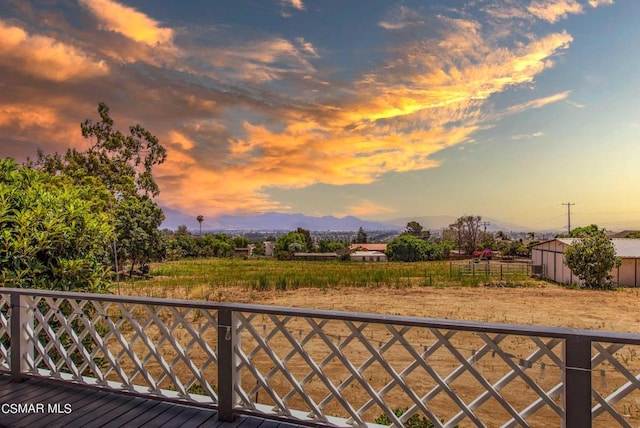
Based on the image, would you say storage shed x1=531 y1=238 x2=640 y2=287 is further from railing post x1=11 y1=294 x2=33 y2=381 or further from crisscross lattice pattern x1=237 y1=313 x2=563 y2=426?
railing post x1=11 y1=294 x2=33 y2=381

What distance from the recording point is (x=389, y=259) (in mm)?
36156

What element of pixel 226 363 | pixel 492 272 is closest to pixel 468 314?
pixel 226 363

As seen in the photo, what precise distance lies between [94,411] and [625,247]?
71.6 feet

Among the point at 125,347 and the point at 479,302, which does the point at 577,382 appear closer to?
the point at 125,347

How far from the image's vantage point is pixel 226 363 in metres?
2.12

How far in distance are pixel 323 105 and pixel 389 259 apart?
2267cm

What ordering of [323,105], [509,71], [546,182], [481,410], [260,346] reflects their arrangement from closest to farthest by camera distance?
1. [260,346]
2. [481,410]
3. [323,105]
4. [509,71]
5. [546,182]

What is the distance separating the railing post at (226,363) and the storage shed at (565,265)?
18239 millimetres

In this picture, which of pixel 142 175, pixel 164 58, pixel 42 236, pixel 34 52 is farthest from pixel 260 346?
pixel 142 175

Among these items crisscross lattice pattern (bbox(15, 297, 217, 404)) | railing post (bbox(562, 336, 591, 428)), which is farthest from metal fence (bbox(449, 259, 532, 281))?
crisscross lattice pattern (bbox(15, 297, 217, 404))

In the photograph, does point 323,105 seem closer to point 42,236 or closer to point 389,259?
point 42,236

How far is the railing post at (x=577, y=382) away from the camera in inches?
61.6

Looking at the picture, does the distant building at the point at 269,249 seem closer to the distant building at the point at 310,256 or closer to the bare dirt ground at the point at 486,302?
the distant building at the point at 310,256

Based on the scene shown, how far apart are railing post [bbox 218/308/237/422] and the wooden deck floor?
82 millimetres
